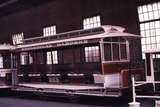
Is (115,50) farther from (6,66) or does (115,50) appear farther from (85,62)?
(6,66)

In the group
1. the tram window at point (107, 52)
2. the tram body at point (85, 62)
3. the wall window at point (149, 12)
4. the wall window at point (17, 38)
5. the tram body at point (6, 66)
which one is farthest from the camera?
the wall window at point (17, 38)

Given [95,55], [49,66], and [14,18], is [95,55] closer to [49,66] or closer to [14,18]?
[49,66]

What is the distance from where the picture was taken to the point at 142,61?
55.9ft

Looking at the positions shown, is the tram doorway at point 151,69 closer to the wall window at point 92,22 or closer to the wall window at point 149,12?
the wall window at point 149,12

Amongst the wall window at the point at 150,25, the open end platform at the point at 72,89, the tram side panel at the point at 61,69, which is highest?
the wall window at the point at 150,25

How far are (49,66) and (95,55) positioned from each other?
277 centimetres

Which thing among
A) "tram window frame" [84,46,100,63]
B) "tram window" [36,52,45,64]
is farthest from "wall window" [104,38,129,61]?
"tram window" [36,52,45,64]

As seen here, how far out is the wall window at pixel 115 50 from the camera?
1465cm

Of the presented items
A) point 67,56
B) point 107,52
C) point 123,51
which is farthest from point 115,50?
point 67,56

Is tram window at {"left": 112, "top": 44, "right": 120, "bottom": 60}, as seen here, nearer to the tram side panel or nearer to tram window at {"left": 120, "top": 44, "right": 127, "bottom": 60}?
tram window at {"left": 120, "top": 44, "right": 127, "bottom": 60}

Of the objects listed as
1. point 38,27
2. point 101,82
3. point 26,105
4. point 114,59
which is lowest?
point 26,105

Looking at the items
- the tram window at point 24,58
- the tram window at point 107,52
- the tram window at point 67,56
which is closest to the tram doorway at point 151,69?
the tram window at point 107,52

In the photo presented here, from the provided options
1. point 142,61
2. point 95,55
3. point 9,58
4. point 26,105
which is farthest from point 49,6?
point 26,105

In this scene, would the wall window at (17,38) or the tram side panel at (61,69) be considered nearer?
the tram side panel at (61,69)
